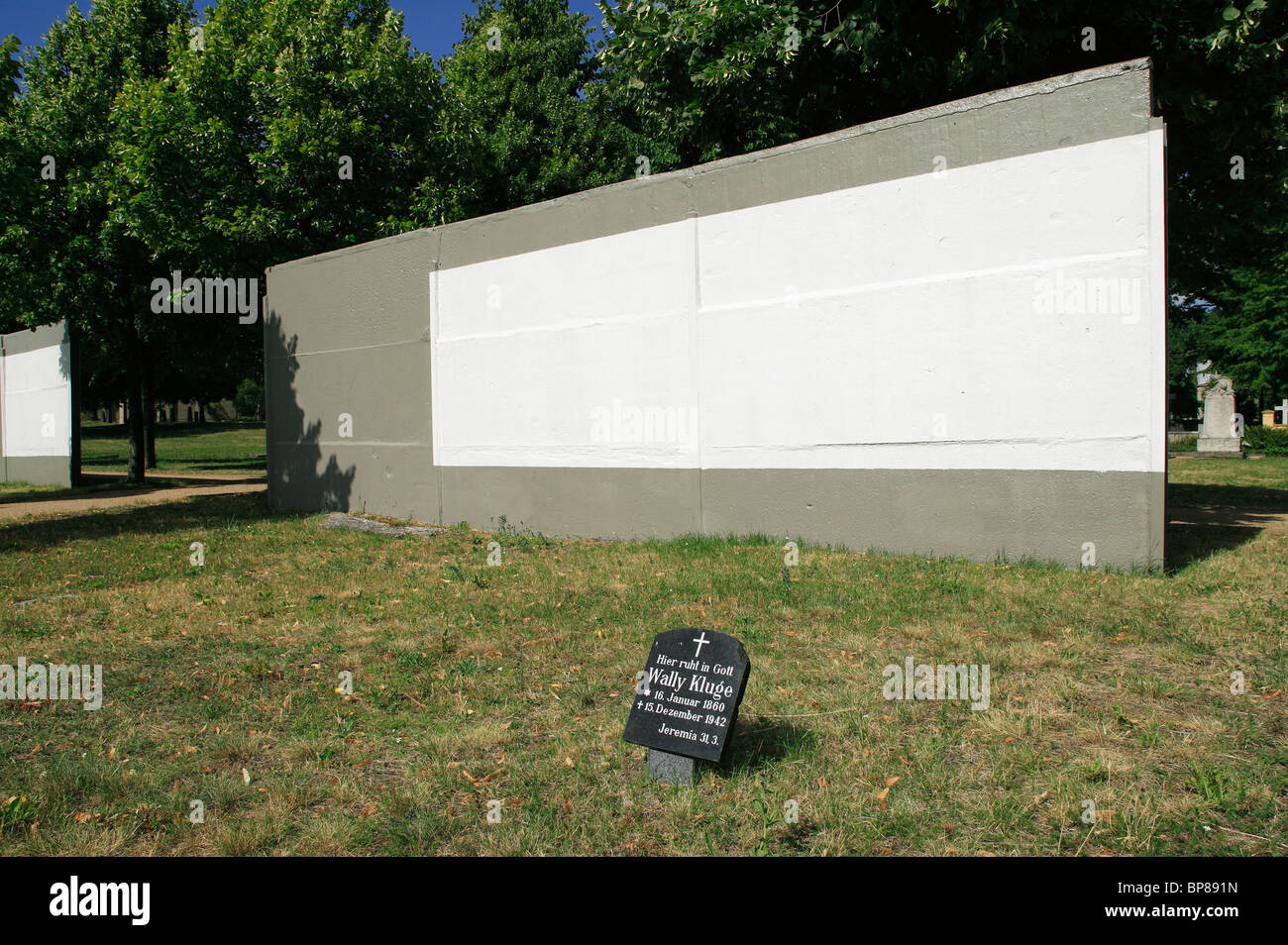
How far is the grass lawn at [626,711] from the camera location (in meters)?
3.50

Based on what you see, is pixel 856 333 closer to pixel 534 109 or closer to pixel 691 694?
pixel 691 694

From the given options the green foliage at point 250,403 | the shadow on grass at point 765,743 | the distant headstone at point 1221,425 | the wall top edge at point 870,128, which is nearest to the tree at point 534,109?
the wall top edge at point 870,128

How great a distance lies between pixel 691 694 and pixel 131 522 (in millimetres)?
12668

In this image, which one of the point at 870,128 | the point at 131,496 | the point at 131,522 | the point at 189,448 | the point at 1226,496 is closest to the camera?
the point at 870,128

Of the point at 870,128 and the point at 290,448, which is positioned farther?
the point at 290,448

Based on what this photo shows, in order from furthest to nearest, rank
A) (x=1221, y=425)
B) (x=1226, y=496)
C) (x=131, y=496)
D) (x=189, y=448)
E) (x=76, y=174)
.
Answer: (x=189, y=448), (x=1221, y=425), (x=131, y=496), (x=76, y=174), (x=1226, y=496)

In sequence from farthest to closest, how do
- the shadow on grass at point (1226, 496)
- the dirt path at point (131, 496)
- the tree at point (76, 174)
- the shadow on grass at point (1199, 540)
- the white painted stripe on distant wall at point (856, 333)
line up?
the tree at point (76, 174) < the dirt path at point (131, 496) < the shadow on grass at point (1226, 496) < the shadow on grass at point (1199, 540) < the white painted stripe on distant wall at point (856, 333)

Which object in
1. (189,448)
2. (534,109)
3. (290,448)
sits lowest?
(290,448)

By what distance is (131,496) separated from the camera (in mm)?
18125

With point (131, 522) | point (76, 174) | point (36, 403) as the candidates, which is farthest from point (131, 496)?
point (36, 403)

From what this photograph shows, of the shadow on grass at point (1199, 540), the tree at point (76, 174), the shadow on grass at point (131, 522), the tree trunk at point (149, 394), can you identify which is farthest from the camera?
the tree trunk at point (149, 394)

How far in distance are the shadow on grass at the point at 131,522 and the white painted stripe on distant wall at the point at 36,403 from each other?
7.27m

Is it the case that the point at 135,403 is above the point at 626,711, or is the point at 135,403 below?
above

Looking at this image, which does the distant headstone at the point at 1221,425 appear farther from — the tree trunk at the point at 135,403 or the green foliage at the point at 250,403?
the green foliage at the point at 250,403
